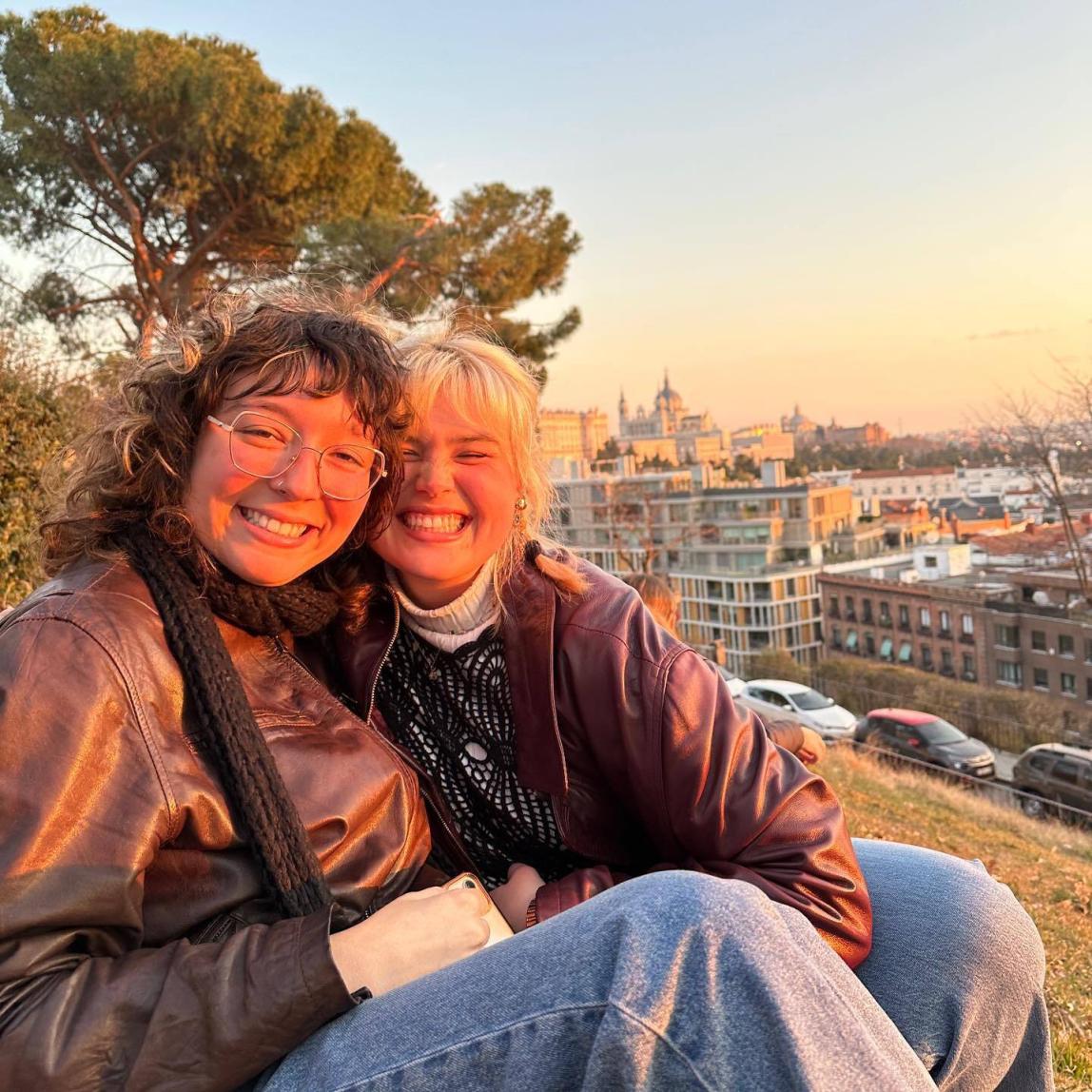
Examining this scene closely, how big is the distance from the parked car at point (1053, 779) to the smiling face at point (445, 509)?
13052 millimetres

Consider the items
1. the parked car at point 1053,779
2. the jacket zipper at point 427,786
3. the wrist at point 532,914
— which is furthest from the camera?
the parked car at point 1053,779

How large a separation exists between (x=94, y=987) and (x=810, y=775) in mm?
1137

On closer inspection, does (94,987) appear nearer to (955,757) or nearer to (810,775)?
(810,775)

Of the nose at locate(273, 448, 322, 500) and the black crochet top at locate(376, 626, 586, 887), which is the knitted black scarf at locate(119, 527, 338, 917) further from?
the black crochet top at locate(376, 626, 586, 887)

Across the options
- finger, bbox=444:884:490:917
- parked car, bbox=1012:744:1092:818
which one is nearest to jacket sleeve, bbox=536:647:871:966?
finger, bbox=444:884:490:917

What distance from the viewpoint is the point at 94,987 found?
1116mm

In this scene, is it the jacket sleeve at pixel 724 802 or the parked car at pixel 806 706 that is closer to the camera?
the jacket sleeve at pixel 724 802

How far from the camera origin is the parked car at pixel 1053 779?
13.0 m

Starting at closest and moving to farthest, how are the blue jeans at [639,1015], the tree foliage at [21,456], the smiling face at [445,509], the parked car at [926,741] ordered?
the blue jeans at [639,1015], the smiling face at [445,509], the tree foliage at [21,456], the parked car at [926,741]

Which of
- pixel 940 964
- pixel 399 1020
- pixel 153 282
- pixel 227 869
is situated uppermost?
pixel 153 282

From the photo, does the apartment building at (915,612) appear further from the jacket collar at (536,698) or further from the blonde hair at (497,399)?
the jacket collar at (536,698)

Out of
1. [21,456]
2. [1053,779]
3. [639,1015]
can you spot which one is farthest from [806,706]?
[639,1015]

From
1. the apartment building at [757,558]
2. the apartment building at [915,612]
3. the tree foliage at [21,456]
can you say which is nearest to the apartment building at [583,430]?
the apartment building at [757,558]

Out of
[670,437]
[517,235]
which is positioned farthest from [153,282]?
[670,437]
